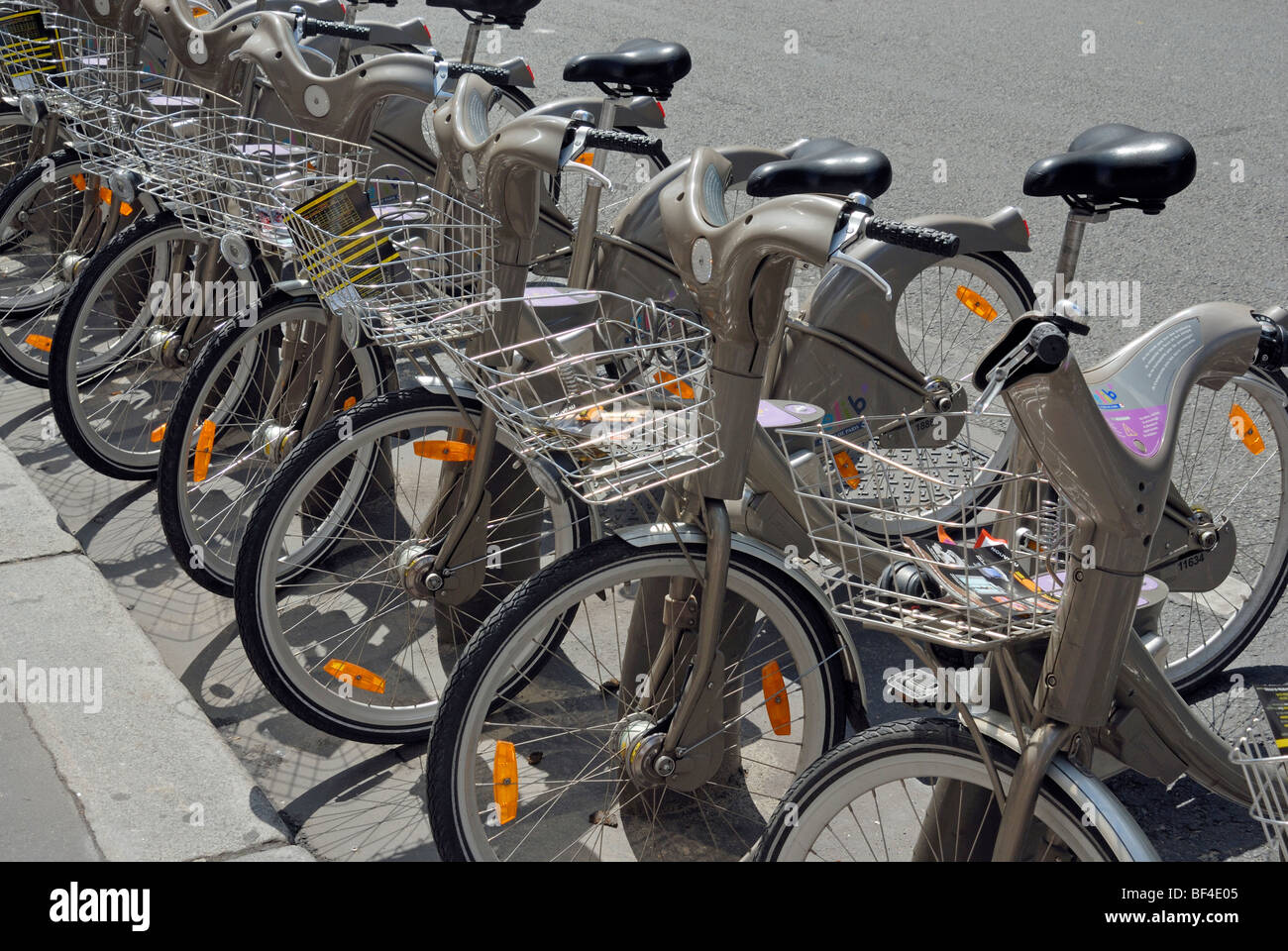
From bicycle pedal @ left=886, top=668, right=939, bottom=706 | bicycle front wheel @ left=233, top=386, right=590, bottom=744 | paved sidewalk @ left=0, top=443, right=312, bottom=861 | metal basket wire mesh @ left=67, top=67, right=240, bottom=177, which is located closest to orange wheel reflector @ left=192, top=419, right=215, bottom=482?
bicycle front wheel @ left=233, top=386, right=590, bottom=744

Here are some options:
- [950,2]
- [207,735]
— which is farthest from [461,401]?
[950,2]

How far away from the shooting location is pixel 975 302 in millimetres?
4098

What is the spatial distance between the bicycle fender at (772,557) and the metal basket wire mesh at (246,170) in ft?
3.69

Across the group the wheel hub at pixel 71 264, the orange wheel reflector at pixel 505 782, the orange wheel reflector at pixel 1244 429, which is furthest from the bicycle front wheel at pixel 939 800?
the wheel hub at pixel 71 264

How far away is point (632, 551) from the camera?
8.23 ft

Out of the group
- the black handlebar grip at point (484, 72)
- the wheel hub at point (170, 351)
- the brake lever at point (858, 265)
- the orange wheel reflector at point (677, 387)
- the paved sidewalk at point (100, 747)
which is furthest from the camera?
the wheel hub at point (170, 351)

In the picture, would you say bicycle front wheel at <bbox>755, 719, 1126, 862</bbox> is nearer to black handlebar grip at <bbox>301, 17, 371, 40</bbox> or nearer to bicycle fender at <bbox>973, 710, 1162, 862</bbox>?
bicycle fender at <bbox>973, 710, 1162, 862</bbox>

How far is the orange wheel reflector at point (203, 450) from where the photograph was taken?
3719 millimetres

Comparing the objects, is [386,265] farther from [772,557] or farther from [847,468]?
[847,468]

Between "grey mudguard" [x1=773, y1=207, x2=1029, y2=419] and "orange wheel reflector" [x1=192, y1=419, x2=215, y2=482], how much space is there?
1617 millimetres

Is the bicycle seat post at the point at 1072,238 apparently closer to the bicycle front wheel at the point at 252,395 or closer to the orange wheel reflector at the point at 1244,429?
the orange wheel reflector at the point at 1244,429

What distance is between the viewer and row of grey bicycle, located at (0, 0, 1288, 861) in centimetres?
201
